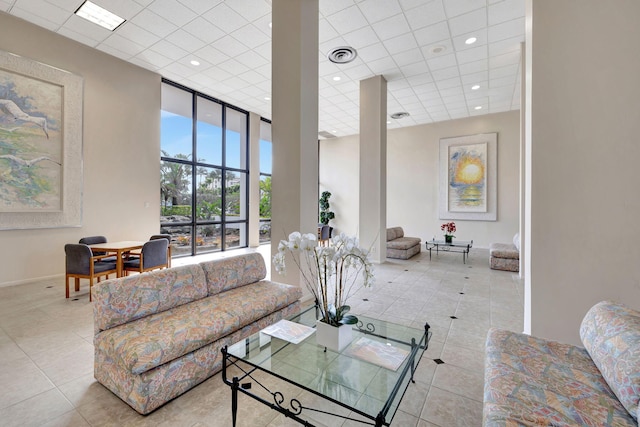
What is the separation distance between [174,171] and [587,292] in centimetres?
734

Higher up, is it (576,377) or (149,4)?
(149,4)

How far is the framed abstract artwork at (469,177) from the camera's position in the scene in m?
7.90

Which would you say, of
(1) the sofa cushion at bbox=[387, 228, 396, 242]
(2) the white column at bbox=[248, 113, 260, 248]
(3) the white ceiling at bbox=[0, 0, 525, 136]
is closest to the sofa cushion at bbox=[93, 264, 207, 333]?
(3) the white ceiling at bbox=[0, 0, 525, 136]

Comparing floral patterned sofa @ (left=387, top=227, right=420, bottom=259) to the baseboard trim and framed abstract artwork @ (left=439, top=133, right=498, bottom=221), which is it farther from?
the baseboard trim

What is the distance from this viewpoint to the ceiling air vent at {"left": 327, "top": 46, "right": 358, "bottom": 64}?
4.79 metres

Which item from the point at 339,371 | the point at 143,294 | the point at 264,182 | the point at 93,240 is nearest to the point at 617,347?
Result: the point at 339,371

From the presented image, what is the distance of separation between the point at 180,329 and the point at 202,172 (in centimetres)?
597

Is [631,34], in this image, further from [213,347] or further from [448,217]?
[448,217]

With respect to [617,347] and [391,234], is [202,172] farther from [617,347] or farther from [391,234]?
[617,347]

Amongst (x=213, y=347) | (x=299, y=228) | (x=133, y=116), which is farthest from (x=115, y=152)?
(x=213, y=347)

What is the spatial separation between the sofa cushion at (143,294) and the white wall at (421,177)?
7866 millimetres

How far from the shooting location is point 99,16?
407cm

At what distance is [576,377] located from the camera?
138 centimetres

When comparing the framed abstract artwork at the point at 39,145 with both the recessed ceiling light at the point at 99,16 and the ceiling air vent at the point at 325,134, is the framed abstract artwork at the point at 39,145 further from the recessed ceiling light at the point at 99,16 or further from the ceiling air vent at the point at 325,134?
the ceiling air vent at the point at 325,134
